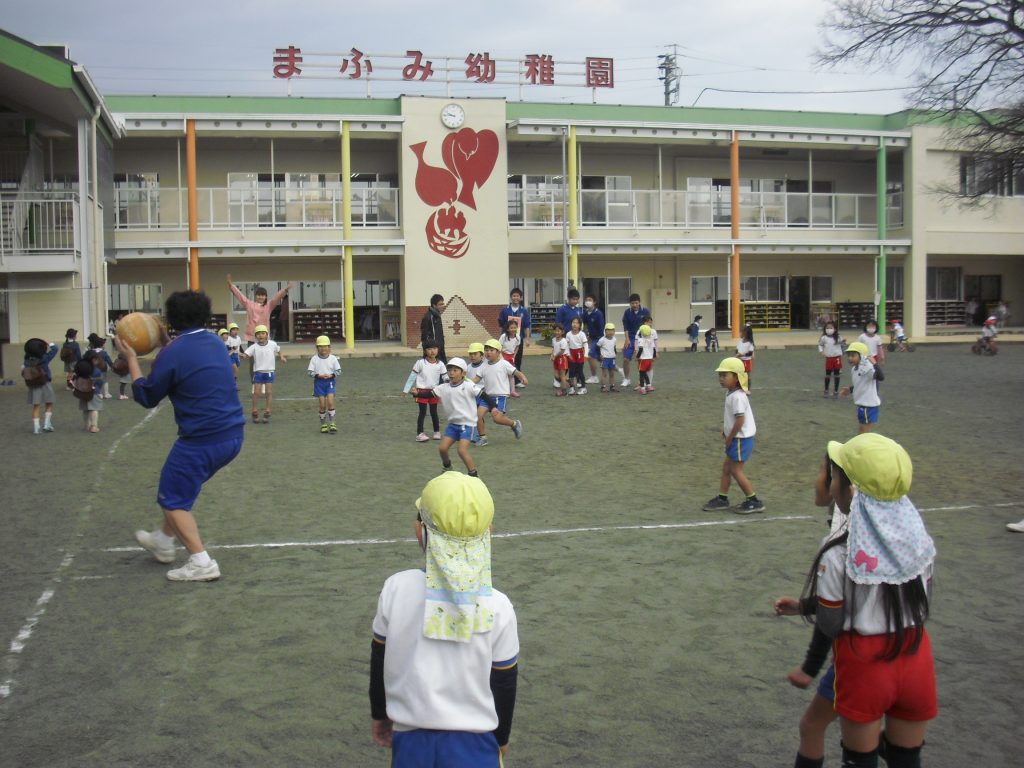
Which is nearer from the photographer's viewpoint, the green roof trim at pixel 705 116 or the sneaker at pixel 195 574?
the sneaker at pixel 195 574

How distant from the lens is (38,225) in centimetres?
2108

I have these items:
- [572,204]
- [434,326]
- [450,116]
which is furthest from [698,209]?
[434,326]

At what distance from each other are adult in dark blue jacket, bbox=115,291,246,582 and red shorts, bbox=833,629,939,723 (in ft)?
14.9

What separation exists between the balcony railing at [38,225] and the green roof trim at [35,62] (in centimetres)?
262

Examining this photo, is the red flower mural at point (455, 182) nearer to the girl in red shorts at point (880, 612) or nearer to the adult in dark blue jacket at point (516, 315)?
the adult in dark blue jacket at point (516, 315)

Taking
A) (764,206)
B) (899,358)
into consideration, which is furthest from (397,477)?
(764,206)

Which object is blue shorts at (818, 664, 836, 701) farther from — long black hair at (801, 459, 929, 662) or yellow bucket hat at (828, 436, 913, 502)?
yellow bucket hat at (828, 436, 913, 502)

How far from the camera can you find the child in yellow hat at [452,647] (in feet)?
9.16

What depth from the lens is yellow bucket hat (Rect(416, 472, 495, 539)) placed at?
2.81 metres

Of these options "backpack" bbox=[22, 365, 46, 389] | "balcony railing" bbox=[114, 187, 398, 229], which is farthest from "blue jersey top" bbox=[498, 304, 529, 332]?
"balcony railing" bbox=[114, 187, 398, 229]

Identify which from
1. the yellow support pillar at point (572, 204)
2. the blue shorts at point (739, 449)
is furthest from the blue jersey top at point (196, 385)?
the yellow support pillar at point (572, 204)

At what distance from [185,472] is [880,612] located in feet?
15.8

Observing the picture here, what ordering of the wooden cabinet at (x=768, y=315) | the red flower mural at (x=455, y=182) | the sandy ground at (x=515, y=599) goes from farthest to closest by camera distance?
1. the wooden cabinet at (x=768, y=315)
2. the red flower mural at (x=455, y=182)
3. the sandy ground at (x=515, y=599)

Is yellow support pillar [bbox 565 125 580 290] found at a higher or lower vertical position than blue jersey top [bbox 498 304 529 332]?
higher
